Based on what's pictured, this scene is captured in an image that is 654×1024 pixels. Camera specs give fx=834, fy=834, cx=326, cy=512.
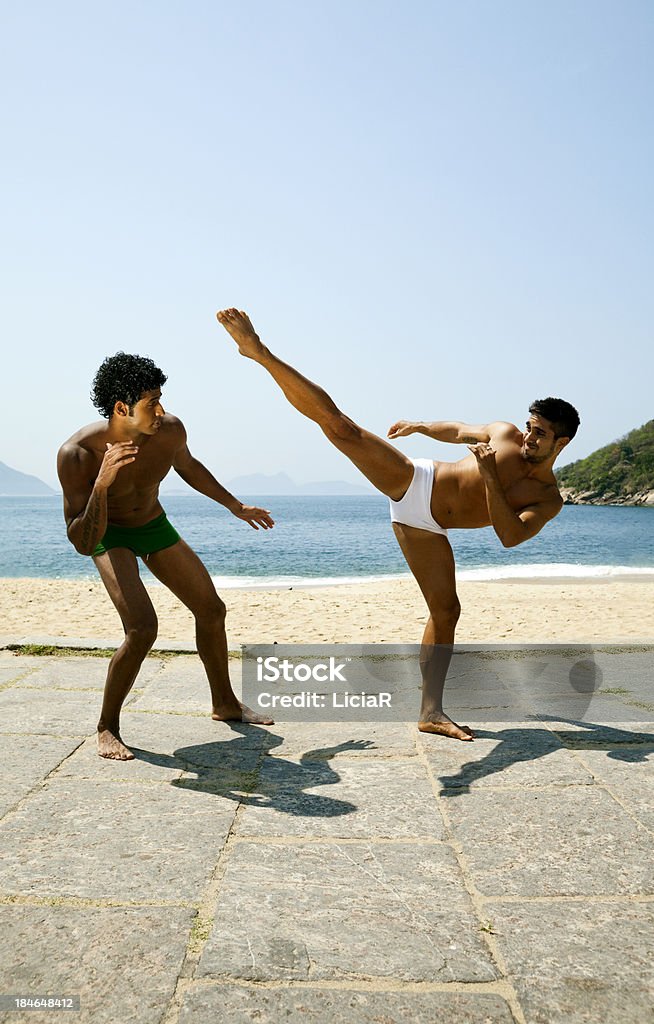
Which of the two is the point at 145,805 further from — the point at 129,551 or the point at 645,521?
the point at 645,521

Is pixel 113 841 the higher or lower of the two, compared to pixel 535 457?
lower

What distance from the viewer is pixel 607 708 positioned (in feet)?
15.6

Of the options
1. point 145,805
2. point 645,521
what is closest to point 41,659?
point 145,805

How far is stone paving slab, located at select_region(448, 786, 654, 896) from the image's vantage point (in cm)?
250

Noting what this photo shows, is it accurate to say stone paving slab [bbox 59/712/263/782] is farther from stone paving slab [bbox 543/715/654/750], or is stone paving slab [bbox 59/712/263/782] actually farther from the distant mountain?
the distant mountain

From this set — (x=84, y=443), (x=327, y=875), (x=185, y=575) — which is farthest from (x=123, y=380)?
(x=327, y=875)

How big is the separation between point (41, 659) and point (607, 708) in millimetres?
3723

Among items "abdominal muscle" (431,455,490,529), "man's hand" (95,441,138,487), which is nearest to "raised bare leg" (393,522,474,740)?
"abdominal muscle" (431,455,490,529)

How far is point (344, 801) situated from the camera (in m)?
3.21

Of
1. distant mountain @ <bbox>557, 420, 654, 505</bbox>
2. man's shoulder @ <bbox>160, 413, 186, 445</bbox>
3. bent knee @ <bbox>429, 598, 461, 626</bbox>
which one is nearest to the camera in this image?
man's shoulder @ <bbox>160, 413, 186, 445</bbox>

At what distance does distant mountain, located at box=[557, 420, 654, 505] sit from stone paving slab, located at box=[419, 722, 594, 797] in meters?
93.1

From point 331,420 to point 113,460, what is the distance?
4.05ft

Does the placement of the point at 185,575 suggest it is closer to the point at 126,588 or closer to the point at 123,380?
the point at 126,588

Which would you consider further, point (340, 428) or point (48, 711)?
point (48, 711)
